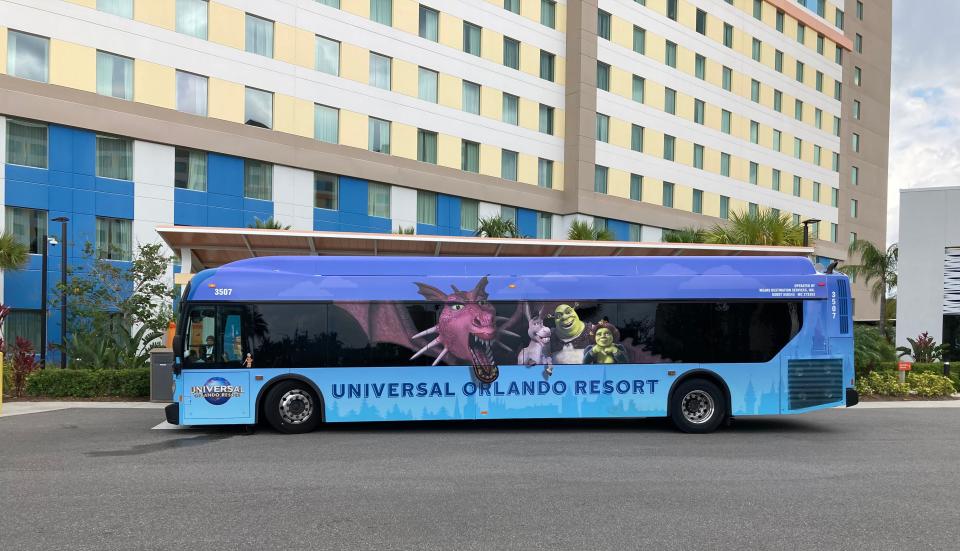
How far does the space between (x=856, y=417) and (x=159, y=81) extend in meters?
25.7

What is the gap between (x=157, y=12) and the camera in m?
26.6

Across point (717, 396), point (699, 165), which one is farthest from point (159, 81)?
point (699, 165)

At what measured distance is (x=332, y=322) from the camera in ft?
39.3

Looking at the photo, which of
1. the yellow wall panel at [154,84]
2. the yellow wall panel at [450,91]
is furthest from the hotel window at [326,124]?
the yellow wall panel at [154,84]

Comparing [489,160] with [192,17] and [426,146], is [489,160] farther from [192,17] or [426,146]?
[192,17]

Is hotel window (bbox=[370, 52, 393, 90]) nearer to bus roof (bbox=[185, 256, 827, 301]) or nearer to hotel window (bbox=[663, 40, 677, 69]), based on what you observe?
hotel window (bbox=[663, 40, 677, 69])

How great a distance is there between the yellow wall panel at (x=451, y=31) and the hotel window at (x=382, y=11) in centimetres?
275

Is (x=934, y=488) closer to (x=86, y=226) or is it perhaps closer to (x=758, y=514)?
(x=758, y=514)

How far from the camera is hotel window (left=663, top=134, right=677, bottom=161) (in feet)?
141

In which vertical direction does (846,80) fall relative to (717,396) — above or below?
above

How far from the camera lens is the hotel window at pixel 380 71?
106 feet

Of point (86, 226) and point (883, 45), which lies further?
point (883, 45)

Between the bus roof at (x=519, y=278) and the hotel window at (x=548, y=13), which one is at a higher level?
the hotel window at (x=548, y=13)

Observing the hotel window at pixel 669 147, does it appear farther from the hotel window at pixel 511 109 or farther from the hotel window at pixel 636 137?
the hotel window at pixel 511 109
